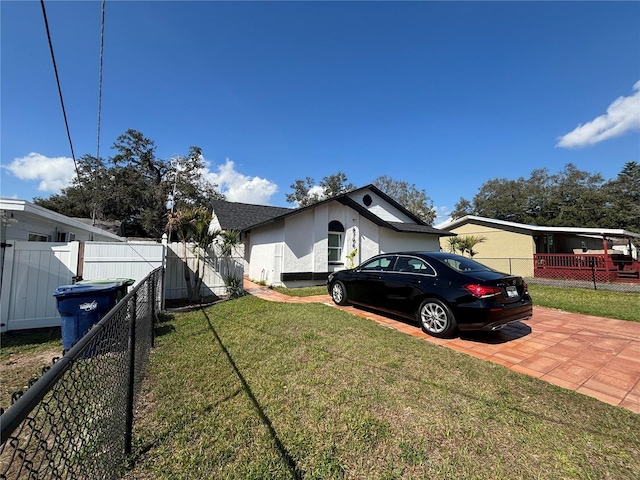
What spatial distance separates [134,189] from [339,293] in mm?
31339

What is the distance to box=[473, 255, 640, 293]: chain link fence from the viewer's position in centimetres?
1248

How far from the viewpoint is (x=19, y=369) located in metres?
4.01

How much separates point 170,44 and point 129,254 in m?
Answer: 5.71

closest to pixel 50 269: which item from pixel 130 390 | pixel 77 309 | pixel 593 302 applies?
pixel 77 309

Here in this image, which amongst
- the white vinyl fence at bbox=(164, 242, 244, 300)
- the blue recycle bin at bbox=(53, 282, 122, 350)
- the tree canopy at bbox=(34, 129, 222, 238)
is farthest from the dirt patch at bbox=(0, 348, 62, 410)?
the tree canopy at bbox=(34, 129, 222, 238)

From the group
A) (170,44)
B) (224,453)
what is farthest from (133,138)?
(224,453)

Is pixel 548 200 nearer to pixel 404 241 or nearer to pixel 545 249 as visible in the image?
pixel 545 249

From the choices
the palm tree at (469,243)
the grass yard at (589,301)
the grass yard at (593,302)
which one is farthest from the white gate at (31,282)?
the palm tree at (469,243)

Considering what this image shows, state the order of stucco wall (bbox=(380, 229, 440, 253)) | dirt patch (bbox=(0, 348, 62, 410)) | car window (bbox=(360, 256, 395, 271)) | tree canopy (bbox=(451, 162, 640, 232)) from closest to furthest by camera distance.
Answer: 1. dirt patch (bbox=(0, 348, 62, 410))
2. car window (bbox=(360, 256, 395, 271))
3. stucco wall (bbox=(380, 229, 440, 253))
4. tree canopy (bbox=(451, 162, 640, 232))

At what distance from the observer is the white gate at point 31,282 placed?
552cm

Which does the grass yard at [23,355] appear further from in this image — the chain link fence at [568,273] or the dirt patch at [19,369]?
the chain link fence at [568,273]

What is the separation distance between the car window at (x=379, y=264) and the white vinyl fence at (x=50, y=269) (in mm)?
5374

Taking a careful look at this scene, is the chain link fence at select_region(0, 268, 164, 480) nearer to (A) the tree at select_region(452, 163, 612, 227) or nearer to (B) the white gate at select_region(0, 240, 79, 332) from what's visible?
(B) the white gate at select_region(0, 240, 79, 332)

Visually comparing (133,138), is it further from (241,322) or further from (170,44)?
(241,322)
